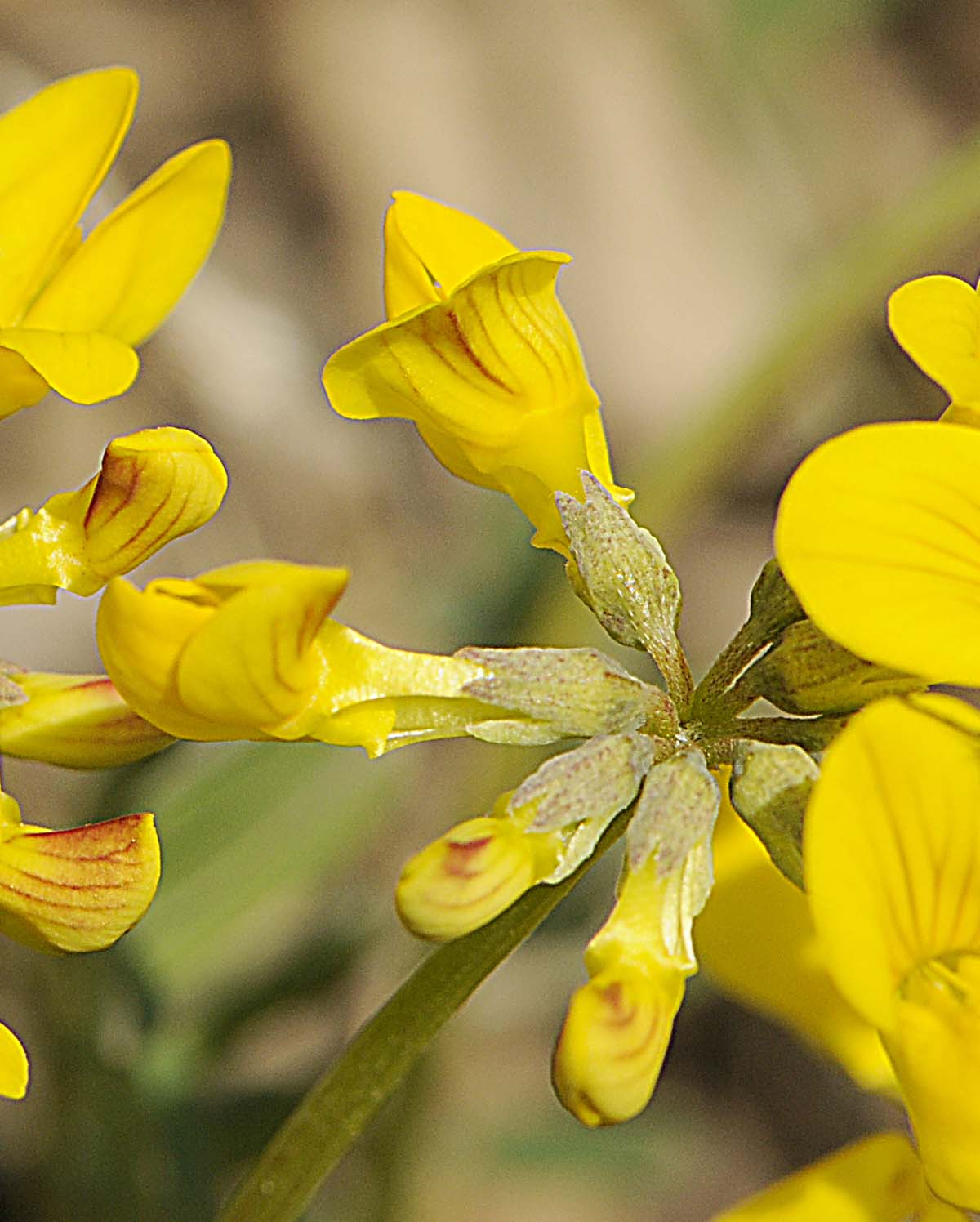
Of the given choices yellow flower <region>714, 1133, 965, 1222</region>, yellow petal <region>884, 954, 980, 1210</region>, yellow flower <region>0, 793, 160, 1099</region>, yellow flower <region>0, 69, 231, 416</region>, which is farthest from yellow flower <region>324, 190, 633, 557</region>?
yellow flower <region>714, 1133, 965, 1222</region>

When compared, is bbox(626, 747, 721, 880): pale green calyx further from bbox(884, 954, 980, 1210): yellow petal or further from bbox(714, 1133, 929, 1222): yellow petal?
bbox(714, 1133, 929, 1222): yellow petal

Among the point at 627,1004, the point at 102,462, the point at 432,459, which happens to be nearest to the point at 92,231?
Answer: the point at 102,462

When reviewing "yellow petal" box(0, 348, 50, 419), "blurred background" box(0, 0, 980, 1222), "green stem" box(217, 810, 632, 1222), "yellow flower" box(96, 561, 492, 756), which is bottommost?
"blurred background" box(0, 0, 980, 1222)

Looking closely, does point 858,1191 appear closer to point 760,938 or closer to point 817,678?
point 760,938

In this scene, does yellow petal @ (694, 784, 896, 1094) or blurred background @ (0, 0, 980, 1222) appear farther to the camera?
blurred background @ (0, 0, 980, 1222)

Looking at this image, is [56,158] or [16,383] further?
[56,158]

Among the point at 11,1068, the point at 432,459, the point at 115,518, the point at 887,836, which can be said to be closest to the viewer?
the point at 887,836

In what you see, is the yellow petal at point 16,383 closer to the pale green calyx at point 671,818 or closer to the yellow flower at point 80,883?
the yellow flower at point 80,883

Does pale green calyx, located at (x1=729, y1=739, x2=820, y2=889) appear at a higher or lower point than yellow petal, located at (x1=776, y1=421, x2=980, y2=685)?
lower
